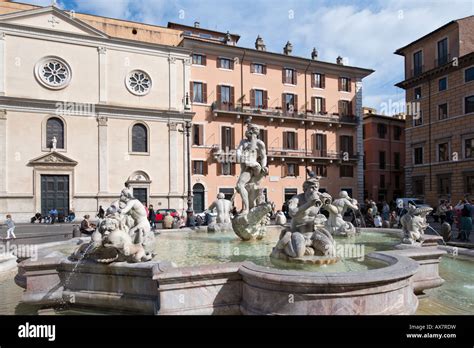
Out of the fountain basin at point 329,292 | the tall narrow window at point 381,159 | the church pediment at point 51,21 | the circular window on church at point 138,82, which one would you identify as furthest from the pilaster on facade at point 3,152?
the tall narrow window at point 381,159

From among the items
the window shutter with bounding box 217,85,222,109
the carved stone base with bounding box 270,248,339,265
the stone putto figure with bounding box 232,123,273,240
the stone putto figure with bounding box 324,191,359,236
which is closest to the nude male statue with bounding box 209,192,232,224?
the stone putto figure with bounding box 232,123,273,240

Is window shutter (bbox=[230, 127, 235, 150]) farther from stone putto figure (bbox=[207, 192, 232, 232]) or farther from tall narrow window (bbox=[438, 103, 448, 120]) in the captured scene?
stone putto figure (bbox=[207, 192, 232, 232])

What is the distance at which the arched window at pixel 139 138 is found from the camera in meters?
29.9

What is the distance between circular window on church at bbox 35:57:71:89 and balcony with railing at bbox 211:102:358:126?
41.3 ft

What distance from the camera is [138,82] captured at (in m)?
30.3

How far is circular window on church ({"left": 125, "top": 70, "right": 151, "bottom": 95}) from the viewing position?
2994 cm

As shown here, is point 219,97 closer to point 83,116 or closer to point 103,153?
point 103,153


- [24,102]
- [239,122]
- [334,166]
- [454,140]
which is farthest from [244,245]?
[334,166]

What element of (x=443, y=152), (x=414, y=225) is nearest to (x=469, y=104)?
(x=443, y=152)

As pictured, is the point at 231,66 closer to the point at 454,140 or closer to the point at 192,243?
the point at 454,140

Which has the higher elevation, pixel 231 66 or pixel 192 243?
pixel 231 66
